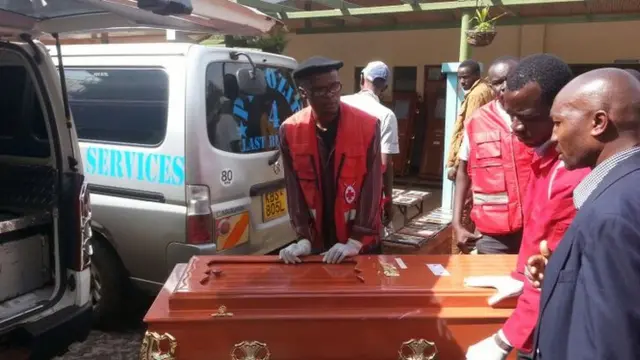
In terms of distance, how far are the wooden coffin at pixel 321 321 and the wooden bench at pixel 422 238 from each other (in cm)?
224

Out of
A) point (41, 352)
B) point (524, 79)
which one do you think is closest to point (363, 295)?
point (524, 79)

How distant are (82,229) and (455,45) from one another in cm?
753

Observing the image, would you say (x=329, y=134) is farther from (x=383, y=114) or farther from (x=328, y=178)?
(x=383, y=114)

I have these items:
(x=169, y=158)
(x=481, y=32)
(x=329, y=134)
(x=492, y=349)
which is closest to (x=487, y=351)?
(x=492, y=349)

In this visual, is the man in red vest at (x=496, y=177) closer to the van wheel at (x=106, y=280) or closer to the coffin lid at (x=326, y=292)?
the coffin lid at (x=326, y=292)

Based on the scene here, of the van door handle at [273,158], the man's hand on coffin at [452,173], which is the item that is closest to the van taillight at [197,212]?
the van door handle at [273,158]

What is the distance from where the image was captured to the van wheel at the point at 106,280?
3.81m

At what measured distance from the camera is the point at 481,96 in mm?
4602

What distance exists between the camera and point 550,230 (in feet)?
5.84

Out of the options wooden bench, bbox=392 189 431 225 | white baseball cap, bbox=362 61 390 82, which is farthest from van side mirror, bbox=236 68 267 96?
wooden bench, bbox=392 189 431 225

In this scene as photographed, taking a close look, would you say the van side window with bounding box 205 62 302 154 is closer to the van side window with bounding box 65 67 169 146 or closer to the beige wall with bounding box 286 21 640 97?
the van side window with bounding box 65 67 169 146

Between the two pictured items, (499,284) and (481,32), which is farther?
(481,32)

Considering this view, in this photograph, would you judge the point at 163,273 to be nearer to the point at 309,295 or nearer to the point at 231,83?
the point at 231,83

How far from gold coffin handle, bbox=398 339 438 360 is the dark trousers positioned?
108cm
